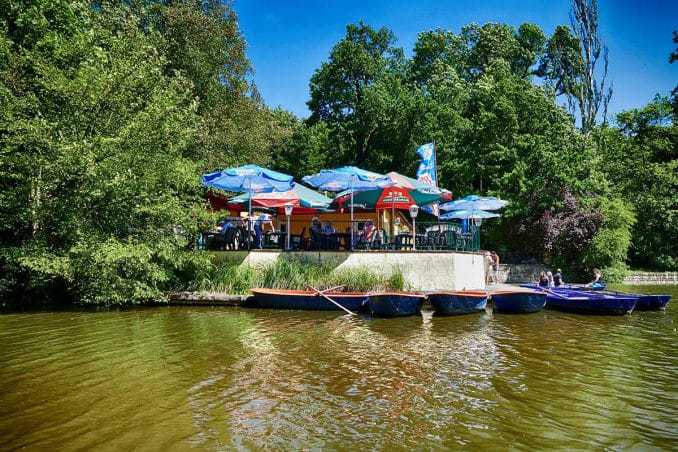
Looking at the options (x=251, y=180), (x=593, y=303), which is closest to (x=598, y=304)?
(x=593, y=303)

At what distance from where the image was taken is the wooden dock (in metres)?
18.1

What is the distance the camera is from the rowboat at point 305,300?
1658cm

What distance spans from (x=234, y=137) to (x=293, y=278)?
13.9m

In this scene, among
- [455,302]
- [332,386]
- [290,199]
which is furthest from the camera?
[290,199]

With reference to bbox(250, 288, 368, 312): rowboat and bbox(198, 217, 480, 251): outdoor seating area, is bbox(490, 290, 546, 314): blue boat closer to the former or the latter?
bbox(198, 217, 480, 251): outdoor seating area

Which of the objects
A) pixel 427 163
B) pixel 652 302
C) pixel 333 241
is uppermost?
pixel 427 163

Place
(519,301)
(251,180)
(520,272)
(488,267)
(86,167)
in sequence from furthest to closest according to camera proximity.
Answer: (520,272)
(488,267)
(251,180)
(519,301)
(86,167)

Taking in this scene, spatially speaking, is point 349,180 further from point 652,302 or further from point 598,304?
point 652,302

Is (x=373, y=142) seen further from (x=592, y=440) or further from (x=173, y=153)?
(x=592, y=440)

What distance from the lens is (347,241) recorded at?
65.8 ft

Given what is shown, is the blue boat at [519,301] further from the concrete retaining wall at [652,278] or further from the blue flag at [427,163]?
the concrete retaining wall at [652,278]

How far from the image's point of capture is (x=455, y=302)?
16094 millimetres

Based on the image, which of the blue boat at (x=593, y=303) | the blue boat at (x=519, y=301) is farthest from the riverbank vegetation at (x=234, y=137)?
the blue boat at (x=593, y=303)

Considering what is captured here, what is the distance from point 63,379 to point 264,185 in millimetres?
11456
